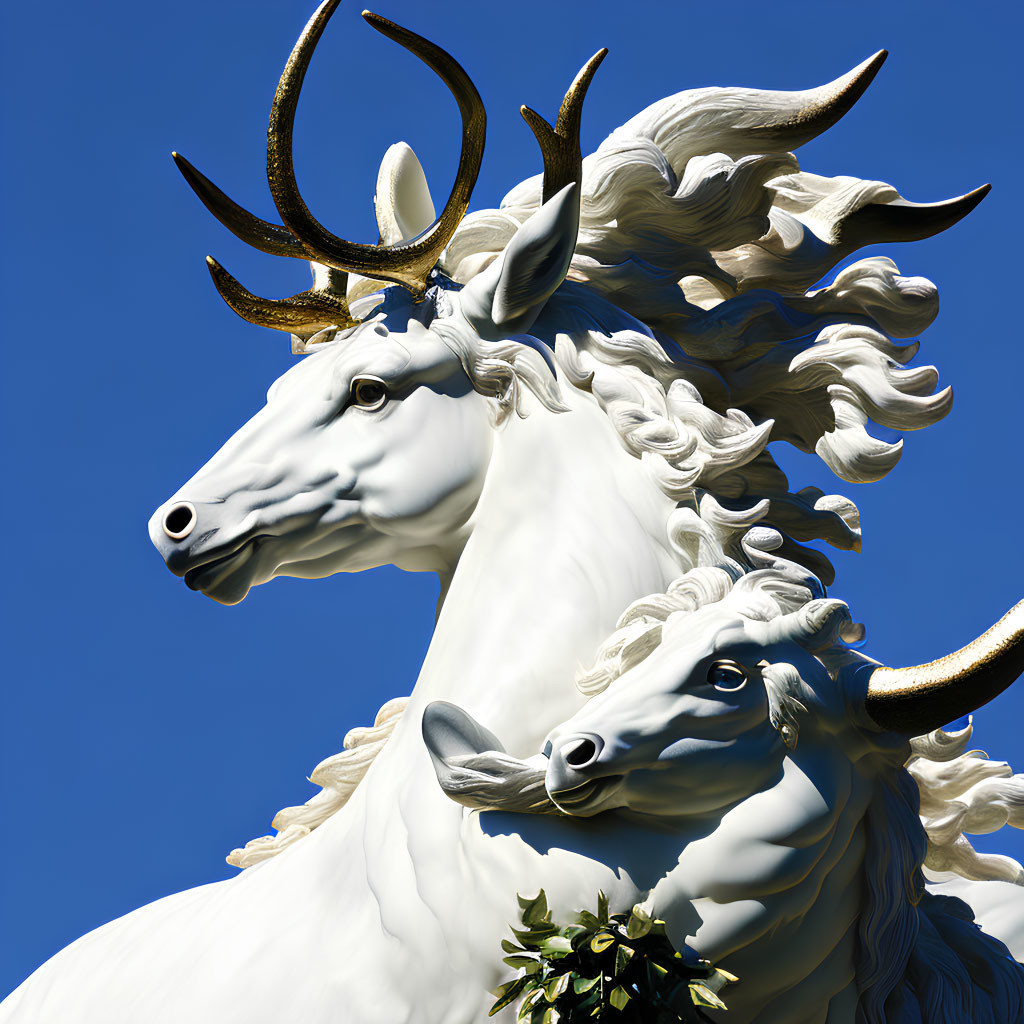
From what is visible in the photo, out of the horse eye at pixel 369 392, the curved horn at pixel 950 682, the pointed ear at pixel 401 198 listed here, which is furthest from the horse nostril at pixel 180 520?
the curved horn at pixel 950 682

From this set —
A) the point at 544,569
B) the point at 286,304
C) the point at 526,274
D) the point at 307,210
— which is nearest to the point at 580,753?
the point at 544,569

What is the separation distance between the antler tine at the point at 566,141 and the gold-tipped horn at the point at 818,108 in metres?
0.46

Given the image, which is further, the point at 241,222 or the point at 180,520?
the point at 241,222

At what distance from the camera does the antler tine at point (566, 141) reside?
3877mm

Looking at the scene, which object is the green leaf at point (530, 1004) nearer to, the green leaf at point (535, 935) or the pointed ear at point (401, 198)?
the green leaf at point (535, 935)

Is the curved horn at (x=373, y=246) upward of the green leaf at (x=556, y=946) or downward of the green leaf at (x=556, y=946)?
upward

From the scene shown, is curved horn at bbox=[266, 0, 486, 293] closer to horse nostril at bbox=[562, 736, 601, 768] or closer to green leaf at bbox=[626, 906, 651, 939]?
horse nostril at bbox=[562, 736, 601, 768]

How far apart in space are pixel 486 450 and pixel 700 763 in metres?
0.99

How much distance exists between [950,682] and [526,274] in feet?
4.27

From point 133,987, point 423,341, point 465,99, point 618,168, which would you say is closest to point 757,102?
point 618,168

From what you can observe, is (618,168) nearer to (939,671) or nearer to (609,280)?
(609,280)

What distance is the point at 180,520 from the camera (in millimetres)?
3736

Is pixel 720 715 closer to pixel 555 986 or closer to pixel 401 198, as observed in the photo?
pixel 555 986

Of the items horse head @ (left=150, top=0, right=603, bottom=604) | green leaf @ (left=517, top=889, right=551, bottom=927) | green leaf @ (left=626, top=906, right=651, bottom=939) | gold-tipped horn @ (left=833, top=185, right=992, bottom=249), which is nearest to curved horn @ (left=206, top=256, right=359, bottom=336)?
horse head @ (left=150, top=0, right=603, bottom=604)
